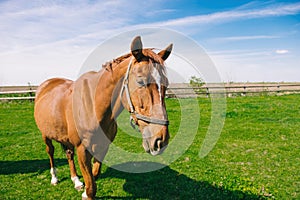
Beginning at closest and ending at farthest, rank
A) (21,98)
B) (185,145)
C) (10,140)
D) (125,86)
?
1. (125,86)
2. (185,145)
3. (10,140)
4. (21,98)

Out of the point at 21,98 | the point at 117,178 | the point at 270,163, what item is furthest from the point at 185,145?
the point at 21,98

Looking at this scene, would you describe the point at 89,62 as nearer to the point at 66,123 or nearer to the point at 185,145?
the point at 66,123

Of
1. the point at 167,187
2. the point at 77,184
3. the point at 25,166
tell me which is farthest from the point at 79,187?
the point at 25,166

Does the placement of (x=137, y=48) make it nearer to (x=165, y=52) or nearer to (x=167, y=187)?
(x=165, y=52)

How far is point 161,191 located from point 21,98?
18025 millimetres

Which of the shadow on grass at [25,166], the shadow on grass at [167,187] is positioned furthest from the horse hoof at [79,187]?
the shadow on grass at [25,166]

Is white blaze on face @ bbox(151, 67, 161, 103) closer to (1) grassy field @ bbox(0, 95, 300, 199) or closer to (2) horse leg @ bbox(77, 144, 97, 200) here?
(2) horse leg @ bbox(77, 144, 97, 200)

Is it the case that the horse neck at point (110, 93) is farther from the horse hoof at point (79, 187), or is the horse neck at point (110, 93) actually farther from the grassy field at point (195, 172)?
the horse hoof at point (79, 187)

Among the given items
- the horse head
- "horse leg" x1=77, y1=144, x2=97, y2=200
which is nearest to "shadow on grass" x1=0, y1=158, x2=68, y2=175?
"horse leg" x1=77, y1=144, x2=97, y2=200

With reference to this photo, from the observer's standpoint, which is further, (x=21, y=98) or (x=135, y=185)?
(x=21, y=98)

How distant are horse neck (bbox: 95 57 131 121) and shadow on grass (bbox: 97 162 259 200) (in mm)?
2068

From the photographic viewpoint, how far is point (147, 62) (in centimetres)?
271

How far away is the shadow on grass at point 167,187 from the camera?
454 centimetres

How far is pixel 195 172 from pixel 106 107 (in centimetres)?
327
